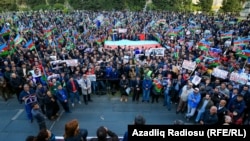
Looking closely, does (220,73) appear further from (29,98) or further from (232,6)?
(232,6)

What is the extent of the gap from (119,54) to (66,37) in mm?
5514

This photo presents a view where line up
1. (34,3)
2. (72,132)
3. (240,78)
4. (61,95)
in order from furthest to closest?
(34,3) < (240,78) < (61,95) < (72,132)

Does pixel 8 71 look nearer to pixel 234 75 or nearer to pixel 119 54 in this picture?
pixel 119 54

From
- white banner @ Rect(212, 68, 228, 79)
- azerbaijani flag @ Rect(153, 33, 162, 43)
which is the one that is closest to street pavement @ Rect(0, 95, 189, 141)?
white banner @ Rect(212, 68, 228, 79)

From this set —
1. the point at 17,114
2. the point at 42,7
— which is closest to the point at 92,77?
the point at 17,114

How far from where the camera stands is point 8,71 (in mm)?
12016

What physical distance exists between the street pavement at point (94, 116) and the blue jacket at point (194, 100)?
0.95 meters

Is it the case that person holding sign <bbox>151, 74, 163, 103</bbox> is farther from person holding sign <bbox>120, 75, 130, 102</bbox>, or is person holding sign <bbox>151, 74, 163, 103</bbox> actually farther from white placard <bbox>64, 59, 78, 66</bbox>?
white placard <bbox>64, 59, 78, 66</bbox>

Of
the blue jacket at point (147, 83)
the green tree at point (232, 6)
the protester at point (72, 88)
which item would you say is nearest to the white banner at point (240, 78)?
the blue jacket at point (147, 83)

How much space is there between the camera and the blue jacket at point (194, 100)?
32.0 feet

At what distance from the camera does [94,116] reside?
10477 millimetres

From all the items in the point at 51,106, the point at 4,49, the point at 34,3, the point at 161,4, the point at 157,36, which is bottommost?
the point at 51,106

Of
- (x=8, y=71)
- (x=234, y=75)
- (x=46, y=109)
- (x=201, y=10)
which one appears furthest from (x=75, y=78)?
(x=201, y=10)

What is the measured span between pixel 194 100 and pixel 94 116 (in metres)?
4.20
